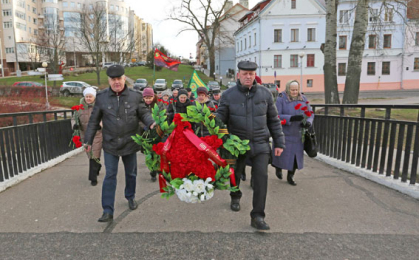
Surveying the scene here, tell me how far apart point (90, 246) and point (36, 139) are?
410 centimetres

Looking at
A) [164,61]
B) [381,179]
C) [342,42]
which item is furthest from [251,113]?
[342,42]

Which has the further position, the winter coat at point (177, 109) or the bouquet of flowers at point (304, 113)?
the winter coat at point (177, 109)

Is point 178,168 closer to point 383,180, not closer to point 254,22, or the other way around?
point 383,180

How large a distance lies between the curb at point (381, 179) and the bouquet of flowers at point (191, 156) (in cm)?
291

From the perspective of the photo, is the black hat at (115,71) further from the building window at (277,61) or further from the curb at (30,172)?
the building window at (277,61)

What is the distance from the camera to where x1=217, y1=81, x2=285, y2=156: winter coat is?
3.96 m

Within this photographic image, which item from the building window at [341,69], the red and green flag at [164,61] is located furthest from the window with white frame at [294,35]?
the red and green flag at [164,61]

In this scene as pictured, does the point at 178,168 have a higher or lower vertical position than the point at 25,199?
higher

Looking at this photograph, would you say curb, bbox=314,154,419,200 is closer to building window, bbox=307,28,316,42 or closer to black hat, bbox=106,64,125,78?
black hat, bbox=106,64,125,78

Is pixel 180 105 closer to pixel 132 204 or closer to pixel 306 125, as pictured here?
pixel 306 125

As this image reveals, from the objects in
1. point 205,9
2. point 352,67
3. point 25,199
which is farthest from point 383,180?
point 205,9

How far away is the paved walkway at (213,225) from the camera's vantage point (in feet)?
11.0

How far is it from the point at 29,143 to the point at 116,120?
131 inches

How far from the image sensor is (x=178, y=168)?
3510mm
